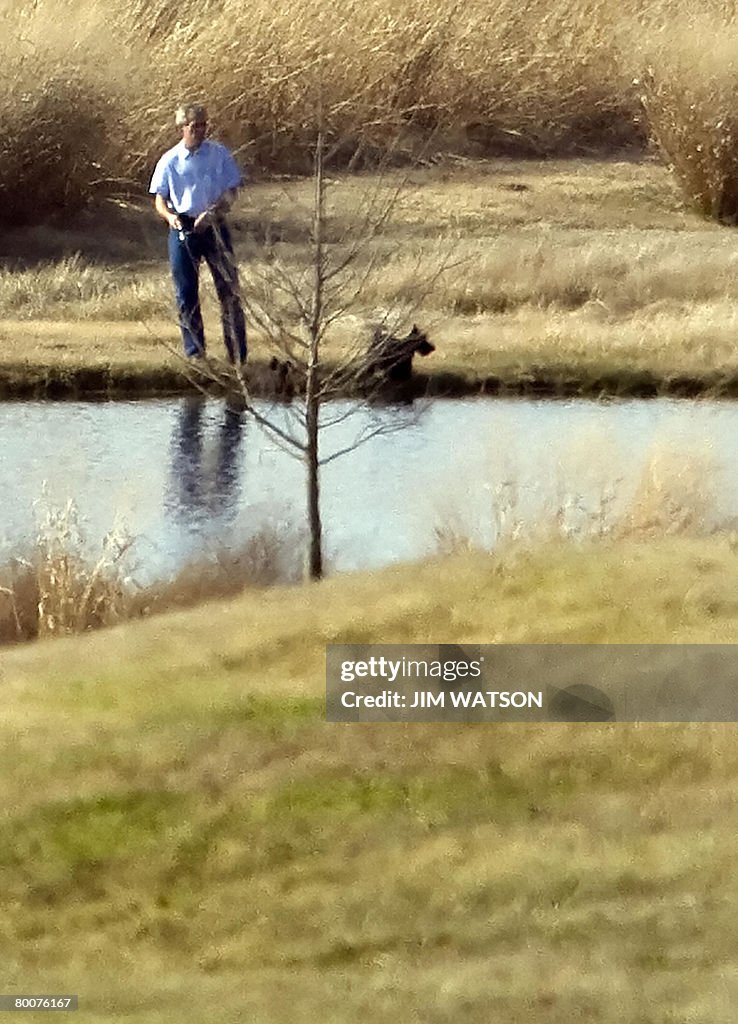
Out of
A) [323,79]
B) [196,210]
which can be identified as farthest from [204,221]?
[323,79]

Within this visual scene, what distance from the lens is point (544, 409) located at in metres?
9.38

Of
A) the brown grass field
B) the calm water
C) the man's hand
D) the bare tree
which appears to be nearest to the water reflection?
Result: the calm water

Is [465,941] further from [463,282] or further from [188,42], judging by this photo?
[188,42]

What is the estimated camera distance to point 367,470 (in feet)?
27.3

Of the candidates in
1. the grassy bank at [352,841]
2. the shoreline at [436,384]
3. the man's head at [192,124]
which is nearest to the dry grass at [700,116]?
the shoreline at [436,384]

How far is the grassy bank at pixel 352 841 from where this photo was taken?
3.78 metres

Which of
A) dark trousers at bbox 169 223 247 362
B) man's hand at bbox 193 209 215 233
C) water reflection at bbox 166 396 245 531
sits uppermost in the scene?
man's hand at bbox 193 209 215 233

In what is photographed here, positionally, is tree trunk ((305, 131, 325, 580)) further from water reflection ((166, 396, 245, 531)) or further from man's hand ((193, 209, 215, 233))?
man's hand ((193, 209, 215, 233))

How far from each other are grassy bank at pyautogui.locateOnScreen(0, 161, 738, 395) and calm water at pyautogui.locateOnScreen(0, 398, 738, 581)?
28cm

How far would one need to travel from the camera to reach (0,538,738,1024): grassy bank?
3.78 metres

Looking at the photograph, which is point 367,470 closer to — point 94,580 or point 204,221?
point 204,221

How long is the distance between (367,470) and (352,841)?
4111mm

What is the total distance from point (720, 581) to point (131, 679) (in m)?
1.52

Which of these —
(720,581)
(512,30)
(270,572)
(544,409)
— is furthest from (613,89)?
(720,581)
